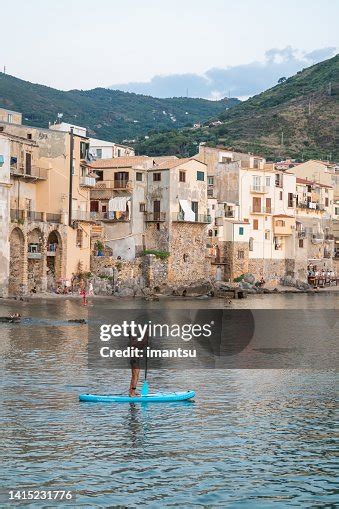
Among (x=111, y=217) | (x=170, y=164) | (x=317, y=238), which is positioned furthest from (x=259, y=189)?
(x=111, y=217)

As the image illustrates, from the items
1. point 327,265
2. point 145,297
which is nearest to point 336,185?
point 327,265

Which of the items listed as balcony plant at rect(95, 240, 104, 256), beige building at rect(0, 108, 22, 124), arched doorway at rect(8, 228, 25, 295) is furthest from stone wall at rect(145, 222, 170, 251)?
arched doorway at rect(8, 228, 25, 295)

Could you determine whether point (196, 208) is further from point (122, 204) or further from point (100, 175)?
point (100, 175)

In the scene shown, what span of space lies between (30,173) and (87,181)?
29.7 feet

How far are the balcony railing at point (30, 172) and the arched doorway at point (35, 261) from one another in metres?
4.56

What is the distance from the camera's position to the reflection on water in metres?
18.0

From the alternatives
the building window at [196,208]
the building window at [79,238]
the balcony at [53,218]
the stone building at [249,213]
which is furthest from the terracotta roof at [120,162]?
the balcony at [53,218]

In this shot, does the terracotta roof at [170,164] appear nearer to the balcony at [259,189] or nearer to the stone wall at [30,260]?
the balcony at [259,189]

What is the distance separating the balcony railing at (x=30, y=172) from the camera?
76088mm

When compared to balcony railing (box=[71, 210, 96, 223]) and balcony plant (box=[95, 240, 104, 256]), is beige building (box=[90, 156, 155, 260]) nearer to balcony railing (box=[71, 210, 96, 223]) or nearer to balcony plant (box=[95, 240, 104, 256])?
balcony plant (box=[95, 240, 104, 256])

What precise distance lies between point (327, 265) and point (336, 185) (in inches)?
543

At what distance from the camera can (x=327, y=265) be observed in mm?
122812

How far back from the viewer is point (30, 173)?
7831 centimetres

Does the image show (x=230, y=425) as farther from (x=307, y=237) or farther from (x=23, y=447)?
(x=307, y=237)
